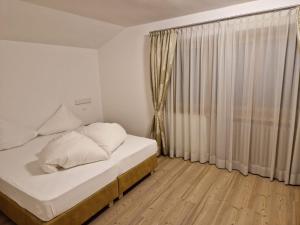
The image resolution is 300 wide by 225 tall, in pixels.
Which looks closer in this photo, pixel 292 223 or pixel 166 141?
pixel 292 223

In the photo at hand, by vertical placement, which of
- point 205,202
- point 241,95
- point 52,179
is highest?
point 241,95

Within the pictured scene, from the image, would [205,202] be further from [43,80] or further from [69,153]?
[43,80]

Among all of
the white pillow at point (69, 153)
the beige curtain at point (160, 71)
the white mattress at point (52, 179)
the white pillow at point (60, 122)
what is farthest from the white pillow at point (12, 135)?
the beige curtain at point (160, 71)

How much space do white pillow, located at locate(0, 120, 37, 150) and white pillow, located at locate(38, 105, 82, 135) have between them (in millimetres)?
288

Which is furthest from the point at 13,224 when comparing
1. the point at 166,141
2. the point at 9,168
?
the point at 166,141

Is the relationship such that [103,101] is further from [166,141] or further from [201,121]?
[201,121]

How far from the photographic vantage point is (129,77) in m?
3.85

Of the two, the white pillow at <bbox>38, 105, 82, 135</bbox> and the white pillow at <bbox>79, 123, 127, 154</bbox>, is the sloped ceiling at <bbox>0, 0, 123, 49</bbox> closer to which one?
the white pillow at <bbox>38, 105, 82, 135</bbox>

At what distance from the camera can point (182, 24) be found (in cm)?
310

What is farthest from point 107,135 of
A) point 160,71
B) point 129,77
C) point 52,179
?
point 129,77

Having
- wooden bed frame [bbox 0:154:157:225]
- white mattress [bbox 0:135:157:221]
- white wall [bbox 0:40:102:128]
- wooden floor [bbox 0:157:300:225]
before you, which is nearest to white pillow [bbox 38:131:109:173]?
white mattress [bbox 0:135:157:221]

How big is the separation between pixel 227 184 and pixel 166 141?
1.29 meters

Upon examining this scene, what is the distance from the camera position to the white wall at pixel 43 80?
2.95 metres

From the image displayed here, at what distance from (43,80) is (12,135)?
1.05 meters
